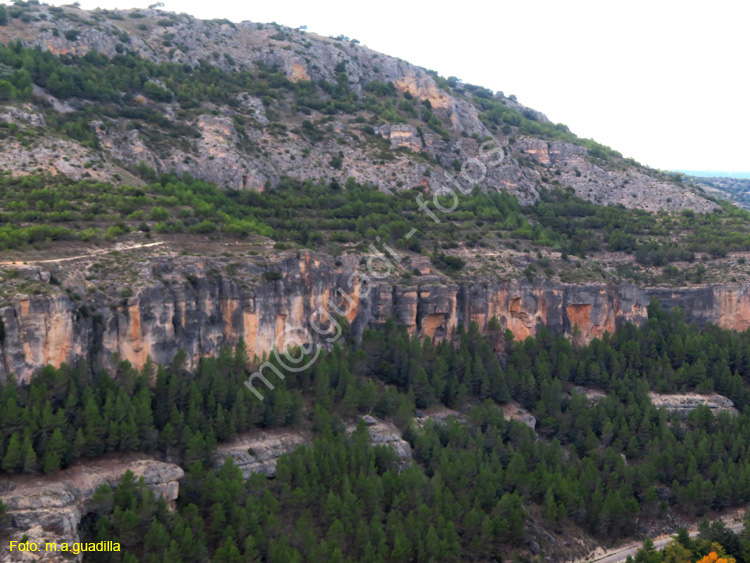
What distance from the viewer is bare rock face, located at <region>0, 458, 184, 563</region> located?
144 ft

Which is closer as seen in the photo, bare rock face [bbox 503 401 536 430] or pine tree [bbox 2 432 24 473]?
pine tree [bbox 2 432 24 473]

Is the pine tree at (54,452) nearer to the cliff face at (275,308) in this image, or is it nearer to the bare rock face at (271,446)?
the cliff face at (275,308)

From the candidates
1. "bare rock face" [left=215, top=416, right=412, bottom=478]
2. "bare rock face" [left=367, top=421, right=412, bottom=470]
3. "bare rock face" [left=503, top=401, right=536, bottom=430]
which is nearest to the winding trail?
"bare rock face" [left=503, top=401, right=536, bottom=430]

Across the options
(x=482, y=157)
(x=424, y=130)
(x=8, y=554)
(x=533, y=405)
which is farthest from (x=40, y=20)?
(x=8, y=554)

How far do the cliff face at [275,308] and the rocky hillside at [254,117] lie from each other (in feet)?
60.5

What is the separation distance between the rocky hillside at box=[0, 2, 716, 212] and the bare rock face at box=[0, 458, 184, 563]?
2948 centimetres

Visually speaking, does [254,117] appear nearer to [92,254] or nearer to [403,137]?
[403,137]

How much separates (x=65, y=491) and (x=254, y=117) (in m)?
58.2

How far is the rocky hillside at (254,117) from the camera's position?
81875 mm

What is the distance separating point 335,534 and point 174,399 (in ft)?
42.0

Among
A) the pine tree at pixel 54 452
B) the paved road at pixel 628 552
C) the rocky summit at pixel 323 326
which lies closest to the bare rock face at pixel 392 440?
the rocky summit at pixel 323 326

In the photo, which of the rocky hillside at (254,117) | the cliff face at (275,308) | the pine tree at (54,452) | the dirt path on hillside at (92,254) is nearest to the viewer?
the pine tree at (54,452)

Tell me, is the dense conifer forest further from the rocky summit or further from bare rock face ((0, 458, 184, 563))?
bare rock face ((0, 458, 184, 563))

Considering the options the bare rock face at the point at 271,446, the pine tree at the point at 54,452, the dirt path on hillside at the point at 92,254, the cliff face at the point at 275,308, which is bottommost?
the bare rock face at the point at 271,446
